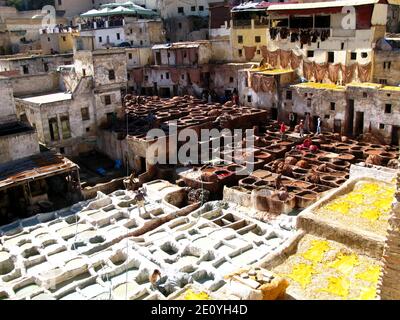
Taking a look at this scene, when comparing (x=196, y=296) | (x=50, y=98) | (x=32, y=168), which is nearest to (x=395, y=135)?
(x=32, y=168)

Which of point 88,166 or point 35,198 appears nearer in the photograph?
point 35,198

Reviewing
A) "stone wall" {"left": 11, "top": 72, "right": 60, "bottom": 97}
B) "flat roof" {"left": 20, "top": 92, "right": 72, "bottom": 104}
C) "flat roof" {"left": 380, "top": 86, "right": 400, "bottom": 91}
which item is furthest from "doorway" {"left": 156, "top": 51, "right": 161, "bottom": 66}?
"flat roof" {"left": 380, "top": 86, "right": 400, "bottom": 91}

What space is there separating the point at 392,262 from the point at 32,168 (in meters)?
21.1

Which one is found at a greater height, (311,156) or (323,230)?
(323,230)

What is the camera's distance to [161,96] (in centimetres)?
5066

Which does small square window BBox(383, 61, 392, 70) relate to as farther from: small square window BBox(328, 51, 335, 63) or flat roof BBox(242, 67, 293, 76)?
flat roof BBox(242, 67, 293, 76)

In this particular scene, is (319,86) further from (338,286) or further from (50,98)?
(338,286)

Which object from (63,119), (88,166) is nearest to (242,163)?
(88,166)

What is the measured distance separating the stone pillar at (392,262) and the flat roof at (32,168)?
19.4m

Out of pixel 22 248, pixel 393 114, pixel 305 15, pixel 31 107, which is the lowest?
pixel 22 248

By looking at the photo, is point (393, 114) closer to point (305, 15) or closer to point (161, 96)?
point (305, 15)

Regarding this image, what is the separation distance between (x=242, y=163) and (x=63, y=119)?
13.8 m

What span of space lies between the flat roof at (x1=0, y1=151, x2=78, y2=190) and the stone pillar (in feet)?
63.6
